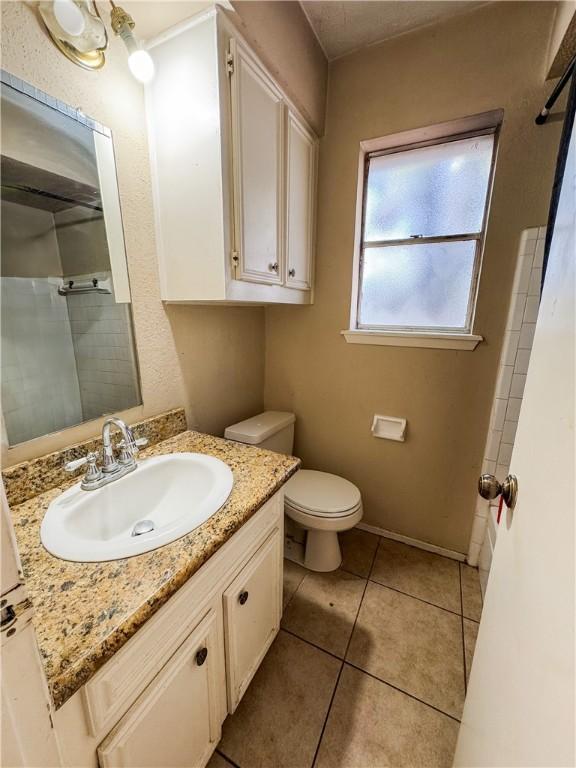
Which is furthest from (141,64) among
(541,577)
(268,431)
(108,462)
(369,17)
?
(541,577)

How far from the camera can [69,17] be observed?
77 cm

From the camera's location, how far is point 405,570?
5.27 feet

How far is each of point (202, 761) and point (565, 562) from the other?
1058mm

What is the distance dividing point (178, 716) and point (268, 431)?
3.39 ft

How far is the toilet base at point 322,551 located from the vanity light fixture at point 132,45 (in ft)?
→ 6.19

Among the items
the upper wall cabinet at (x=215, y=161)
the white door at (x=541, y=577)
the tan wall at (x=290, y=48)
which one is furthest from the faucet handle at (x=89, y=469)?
the tan wall at (x=290, y=48)

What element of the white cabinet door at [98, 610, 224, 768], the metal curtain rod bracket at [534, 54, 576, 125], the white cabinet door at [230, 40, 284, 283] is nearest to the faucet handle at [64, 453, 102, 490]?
the white cabinet door at [98, 610, 224, 768]

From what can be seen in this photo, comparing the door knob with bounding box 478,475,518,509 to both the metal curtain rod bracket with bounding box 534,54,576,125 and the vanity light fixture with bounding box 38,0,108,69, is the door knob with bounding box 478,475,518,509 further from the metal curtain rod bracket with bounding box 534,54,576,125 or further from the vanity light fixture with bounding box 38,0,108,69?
the vanity light fixture with bounding box 38,0,108,69

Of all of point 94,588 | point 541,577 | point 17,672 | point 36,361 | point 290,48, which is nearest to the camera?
point 17,672

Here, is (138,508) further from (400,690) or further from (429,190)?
(429,190)

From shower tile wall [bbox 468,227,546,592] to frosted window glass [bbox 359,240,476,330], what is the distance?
24cm

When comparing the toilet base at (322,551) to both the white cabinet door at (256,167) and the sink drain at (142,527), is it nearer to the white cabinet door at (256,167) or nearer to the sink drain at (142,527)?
the sink drain at (142,527)

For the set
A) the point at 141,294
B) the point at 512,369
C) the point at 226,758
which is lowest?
the point at 226,758

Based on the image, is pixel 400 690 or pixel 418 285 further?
pixel 418 285
